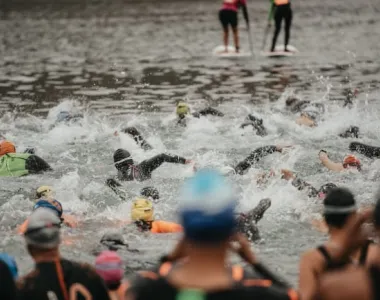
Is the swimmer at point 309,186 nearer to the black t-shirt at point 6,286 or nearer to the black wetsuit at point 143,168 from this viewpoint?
the black wetsuit at point 143,168

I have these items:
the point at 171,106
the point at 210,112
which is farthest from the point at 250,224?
the point at 171,106

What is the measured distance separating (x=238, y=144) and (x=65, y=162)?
9.58 feet

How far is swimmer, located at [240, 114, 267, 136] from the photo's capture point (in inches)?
482

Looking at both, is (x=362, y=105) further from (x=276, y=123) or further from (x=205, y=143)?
(x=205, y=143)

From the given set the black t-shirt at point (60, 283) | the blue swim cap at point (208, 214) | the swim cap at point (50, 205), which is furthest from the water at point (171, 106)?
the blue swim cap at point (208, 214)

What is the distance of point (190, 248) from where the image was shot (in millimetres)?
2561

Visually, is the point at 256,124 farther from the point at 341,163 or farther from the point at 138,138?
the point at 341,163

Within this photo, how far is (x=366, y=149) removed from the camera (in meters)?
10.5

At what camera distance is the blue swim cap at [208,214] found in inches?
97.8

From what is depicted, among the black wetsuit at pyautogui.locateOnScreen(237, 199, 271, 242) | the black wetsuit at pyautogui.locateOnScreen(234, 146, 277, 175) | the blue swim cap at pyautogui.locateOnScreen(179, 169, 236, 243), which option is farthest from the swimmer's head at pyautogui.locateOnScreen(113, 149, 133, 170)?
the blue swim cap at pyautogui.locateOnScreen(179, 169, 236, 243)

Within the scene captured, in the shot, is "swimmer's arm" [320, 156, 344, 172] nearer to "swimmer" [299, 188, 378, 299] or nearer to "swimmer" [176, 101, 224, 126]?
"swimmer" [176, 101, 224, 126]

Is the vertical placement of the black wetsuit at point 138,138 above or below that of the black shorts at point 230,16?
below

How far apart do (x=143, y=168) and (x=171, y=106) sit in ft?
17.6

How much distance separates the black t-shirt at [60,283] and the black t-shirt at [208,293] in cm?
94
